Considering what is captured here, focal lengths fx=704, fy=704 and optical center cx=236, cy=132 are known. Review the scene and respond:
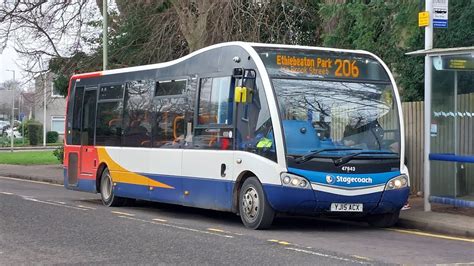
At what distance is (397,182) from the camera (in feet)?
37.5

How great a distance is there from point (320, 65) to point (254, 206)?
2.59 meters

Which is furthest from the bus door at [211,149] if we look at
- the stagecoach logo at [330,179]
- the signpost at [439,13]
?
the signpost at [439,13]

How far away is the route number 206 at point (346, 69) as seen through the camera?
11.8 m

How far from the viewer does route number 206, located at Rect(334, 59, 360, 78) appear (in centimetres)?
1178

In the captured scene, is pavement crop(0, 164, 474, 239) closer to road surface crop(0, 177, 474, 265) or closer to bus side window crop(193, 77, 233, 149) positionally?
road surface crop(0, 177, 474, 265)

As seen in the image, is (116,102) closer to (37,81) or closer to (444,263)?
(444,263)

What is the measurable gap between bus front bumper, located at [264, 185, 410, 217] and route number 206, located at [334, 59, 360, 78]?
205cm

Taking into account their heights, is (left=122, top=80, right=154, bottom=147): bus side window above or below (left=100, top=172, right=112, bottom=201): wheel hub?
above

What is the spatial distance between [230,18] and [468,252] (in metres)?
13.0

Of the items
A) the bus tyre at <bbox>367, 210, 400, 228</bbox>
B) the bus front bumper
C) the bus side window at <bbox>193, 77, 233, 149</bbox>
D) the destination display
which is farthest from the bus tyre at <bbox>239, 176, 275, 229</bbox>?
the bus tyre at <bbox>367, 210, 400, 228</bbox>

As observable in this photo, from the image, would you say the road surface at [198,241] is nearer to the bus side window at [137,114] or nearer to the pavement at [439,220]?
the pavement at [439,220]

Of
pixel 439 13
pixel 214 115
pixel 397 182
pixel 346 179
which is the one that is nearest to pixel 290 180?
pixel 346 179

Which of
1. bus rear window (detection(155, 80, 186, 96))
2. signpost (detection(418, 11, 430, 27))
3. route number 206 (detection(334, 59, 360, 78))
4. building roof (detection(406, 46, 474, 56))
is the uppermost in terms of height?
signpost (detection(418, 11, 430, 27))

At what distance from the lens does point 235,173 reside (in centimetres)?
1171
